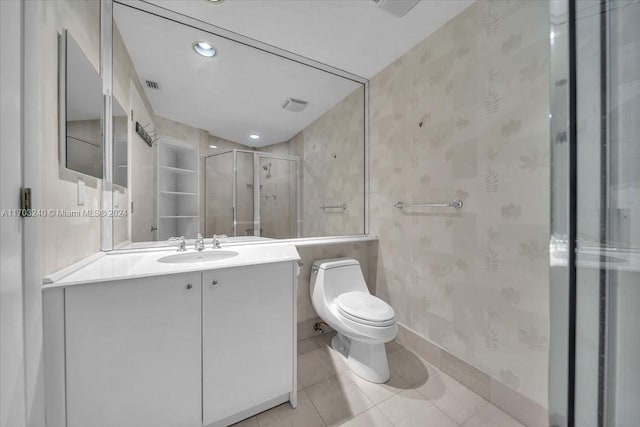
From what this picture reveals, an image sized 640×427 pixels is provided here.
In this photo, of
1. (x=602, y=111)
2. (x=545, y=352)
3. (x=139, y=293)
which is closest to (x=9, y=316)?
(x=139, y=293)

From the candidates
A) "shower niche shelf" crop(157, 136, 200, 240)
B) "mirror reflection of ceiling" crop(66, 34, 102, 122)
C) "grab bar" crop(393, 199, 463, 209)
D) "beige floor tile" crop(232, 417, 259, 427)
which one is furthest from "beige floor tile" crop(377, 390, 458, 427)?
"mirror reflection of ceiling" crop(66, 34, 102, 122)

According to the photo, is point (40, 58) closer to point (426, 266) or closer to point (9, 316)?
point (9, 316)

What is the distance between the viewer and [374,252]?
2.10m

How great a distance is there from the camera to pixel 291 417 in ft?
3.86

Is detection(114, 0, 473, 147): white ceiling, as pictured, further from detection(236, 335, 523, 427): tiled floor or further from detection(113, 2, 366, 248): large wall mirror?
detection(236, 335, 523, 427): tiled floor

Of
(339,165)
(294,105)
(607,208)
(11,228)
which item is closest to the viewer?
(607,208)

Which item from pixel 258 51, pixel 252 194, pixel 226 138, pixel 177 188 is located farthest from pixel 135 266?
pixel 258 51

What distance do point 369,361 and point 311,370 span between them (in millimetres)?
395

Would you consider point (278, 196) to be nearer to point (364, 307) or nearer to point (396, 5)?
point (364, 307)

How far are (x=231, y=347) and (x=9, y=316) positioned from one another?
2.31 feet

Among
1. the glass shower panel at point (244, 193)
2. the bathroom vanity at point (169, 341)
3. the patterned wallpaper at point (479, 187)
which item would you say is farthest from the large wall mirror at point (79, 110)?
the patterned wallpaper at point (479, 187)

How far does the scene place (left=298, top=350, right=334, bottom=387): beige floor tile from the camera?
4.74ft

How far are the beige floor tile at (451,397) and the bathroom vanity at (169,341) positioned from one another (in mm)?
801

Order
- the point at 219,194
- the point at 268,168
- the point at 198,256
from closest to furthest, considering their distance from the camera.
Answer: the point at 198,256, the point at 219,194, the point at 268,168
